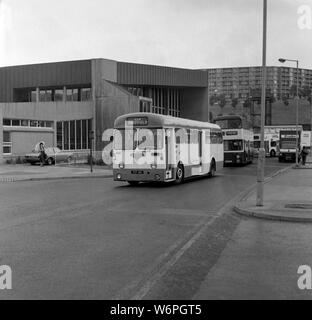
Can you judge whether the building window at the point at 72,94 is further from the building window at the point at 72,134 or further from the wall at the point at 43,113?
the building window at the point at 72,134

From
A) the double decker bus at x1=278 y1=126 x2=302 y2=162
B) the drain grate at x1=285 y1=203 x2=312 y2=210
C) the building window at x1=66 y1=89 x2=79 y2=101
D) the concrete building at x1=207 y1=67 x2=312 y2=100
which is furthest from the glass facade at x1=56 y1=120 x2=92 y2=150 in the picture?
the drain grate at x1=285 y1=203 x2=312 y2=210

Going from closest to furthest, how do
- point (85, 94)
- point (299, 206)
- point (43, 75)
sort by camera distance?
point (299, 206) → point (85, 94) → point (43, 75)

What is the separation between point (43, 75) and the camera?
54688mm

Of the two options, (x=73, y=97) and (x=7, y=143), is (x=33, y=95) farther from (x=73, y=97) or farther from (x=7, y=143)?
(x=7, y=143)

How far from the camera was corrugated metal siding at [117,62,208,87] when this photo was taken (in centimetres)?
5506

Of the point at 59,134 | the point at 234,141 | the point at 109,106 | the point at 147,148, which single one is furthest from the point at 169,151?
the point at 109,106

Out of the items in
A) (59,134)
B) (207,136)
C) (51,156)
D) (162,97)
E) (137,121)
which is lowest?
(51,156)

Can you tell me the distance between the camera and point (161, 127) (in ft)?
66.6

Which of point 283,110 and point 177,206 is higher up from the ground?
point 283,110

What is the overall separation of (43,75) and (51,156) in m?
20.0

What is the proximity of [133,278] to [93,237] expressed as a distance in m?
2.95

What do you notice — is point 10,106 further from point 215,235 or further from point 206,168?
point 215,235

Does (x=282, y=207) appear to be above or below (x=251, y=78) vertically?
below

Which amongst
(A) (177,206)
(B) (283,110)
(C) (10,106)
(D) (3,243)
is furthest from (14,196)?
(B) (283,110)
